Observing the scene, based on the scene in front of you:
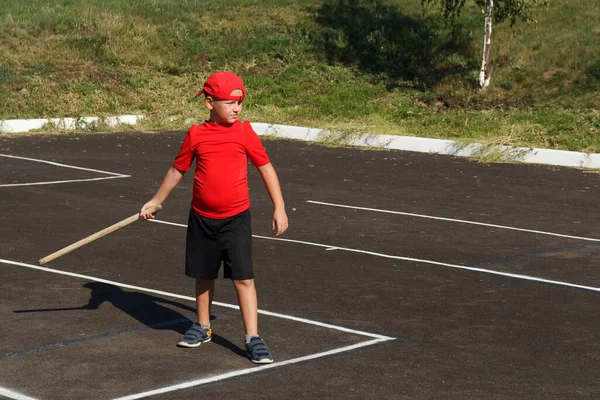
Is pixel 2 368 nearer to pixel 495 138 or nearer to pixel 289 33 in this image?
pixel 495 138

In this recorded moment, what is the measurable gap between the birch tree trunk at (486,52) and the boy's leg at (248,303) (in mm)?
20734

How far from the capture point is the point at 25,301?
27.7 feet

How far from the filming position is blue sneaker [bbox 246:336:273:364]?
263 inches

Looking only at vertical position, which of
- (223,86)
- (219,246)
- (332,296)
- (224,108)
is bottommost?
(332,296)

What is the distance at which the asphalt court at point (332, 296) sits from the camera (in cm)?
644

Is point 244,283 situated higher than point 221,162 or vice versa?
point 221,162

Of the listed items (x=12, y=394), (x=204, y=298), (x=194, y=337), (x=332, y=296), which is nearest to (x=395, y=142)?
(x=332, y=296)

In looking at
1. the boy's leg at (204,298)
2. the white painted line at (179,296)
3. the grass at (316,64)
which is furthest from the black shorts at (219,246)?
the grass at (316,64)

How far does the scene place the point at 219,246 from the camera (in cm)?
691

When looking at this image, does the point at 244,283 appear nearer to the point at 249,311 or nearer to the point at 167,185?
the point at 249,311

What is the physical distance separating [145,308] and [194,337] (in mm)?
1330

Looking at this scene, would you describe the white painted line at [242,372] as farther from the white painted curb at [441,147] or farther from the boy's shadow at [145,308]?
the white painted curb at [441,147]

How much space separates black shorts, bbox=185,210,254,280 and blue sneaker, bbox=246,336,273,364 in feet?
1.39

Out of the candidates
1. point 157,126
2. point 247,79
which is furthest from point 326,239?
point 247,79
